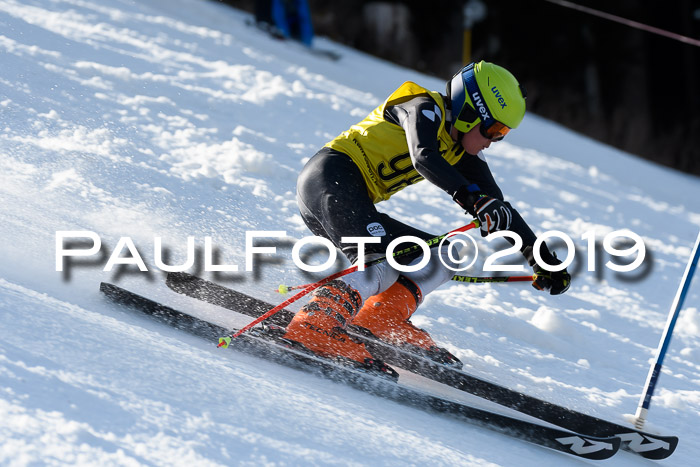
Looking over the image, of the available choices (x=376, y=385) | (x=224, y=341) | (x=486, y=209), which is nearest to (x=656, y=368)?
(x=486, y=209)

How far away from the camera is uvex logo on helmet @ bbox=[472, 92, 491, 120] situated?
10.6ft

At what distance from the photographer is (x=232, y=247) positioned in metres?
4.25

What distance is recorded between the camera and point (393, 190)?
136 inches

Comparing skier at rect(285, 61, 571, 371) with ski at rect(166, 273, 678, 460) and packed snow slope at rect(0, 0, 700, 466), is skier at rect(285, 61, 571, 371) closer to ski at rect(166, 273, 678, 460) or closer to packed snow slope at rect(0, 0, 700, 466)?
ski at rect(166, 273, 678, 460)

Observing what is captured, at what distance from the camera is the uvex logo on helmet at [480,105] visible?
323 cm

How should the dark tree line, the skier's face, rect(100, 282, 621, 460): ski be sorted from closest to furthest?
rect(100, 282, 621, 460): ski → the skier's face → the dark tree line

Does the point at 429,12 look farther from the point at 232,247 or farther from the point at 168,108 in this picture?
the point at 232,247

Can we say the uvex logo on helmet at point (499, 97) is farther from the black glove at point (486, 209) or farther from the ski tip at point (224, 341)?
the ski tip at point (224, 341)

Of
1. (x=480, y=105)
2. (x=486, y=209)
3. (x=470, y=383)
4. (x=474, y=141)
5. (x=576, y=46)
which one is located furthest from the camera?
(x=576, y=46)

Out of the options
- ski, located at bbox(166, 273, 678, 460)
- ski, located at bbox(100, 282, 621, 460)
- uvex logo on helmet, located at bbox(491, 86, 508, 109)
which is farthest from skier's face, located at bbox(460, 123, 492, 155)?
ski, located at bbox(100, 282, 621, 460)

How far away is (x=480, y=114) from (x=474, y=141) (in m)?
0.14

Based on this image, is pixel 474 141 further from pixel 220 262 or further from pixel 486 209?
pixel 220 262

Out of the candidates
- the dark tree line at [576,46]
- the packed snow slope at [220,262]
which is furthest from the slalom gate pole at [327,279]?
the dark tree line at [576,46]

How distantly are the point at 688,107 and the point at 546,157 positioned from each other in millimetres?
11772
